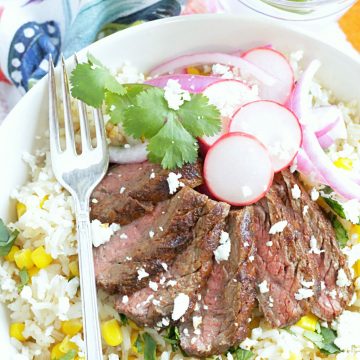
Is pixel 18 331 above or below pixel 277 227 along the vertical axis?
below

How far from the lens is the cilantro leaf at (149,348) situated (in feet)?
11.7

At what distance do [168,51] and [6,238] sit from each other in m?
1.39

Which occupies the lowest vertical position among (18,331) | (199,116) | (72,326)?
(18,331)

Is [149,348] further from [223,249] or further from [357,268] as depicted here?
[357,268]

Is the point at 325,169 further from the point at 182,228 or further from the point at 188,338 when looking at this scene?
the point at 188,338

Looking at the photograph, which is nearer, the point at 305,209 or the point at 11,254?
the point at 305,209

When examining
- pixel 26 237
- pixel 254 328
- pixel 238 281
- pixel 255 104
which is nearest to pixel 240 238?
pixel 238 281

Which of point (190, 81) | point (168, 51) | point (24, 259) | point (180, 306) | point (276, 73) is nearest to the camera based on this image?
point (180, 306)

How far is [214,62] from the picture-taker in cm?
416

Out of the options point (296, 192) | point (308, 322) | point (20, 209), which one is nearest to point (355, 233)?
point (296, 192)

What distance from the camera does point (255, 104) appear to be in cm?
376

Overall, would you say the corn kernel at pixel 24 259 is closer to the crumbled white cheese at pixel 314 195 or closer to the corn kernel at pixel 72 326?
the corn kernel at pixel 72 326

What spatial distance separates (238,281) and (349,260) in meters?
0.68

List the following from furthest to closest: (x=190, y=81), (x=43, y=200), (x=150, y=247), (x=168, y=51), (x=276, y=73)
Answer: (x=168, y=51) < (x=276, y=73) < (x=190, y=81) < (x=43, y=200) < (x=150, y=247)
